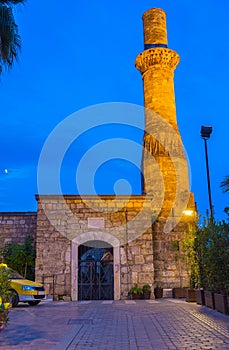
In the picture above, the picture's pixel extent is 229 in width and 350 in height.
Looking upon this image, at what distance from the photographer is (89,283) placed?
17.0 metres

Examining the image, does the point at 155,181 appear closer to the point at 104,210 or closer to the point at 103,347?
the point at 104,210

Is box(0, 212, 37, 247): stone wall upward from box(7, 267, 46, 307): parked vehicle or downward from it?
upward

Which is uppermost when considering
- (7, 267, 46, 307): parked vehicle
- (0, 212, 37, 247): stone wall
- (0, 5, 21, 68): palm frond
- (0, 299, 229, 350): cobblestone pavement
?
(0, 5, 21, 68): palm frond

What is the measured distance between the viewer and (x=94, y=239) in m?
16.9

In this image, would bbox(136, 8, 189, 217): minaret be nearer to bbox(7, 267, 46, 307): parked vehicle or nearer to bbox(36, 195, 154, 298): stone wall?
bbox(36, 195, 154, 298): stone wall

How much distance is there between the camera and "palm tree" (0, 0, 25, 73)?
861 cm

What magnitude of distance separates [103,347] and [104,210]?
11579 mm

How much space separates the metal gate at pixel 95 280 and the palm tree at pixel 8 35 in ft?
34.3

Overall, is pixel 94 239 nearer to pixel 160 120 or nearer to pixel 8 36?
pixel 160 120

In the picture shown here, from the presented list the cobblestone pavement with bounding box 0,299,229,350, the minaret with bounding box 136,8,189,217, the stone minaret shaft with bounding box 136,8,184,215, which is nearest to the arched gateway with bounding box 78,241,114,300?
the minaret with bounding box 136,8,189,217

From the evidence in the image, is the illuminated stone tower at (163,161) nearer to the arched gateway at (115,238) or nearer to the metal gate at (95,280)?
the arched gateway at (115,238)

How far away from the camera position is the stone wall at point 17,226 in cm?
1783

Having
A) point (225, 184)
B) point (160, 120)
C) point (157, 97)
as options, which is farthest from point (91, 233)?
point (225, 184)

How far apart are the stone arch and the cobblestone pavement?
6.56 meters
